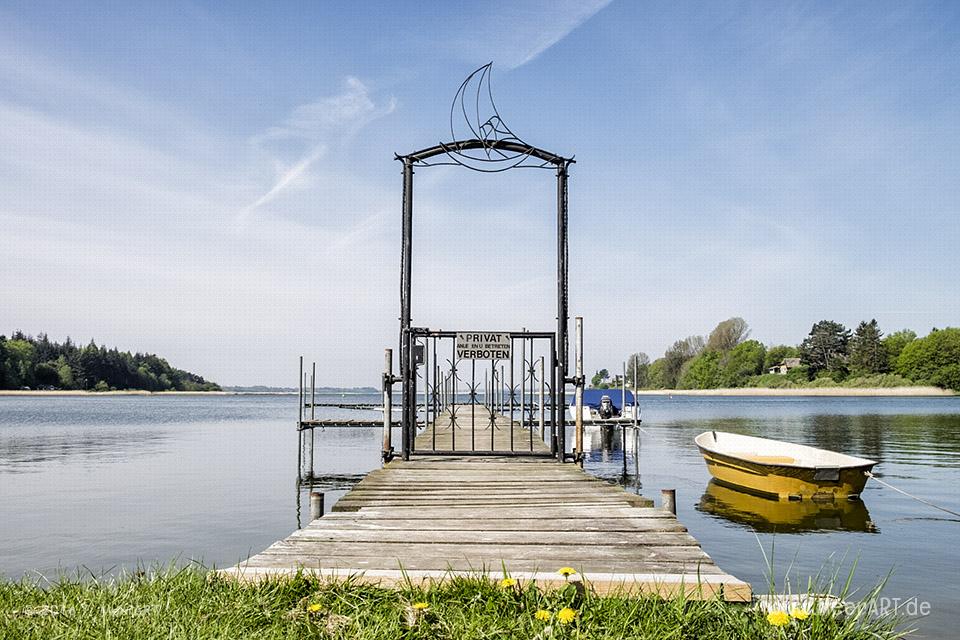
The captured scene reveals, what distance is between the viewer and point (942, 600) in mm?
8188

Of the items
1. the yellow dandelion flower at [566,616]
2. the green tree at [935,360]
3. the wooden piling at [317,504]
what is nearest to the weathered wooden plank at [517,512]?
the wooden piling at [317,504]

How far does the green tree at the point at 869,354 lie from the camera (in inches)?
4432

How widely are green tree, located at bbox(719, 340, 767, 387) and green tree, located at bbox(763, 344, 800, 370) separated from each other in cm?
586

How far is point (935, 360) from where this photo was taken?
103 m

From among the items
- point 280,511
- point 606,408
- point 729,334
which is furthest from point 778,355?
point 280,511

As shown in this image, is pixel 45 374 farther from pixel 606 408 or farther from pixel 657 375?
pixel 606 408

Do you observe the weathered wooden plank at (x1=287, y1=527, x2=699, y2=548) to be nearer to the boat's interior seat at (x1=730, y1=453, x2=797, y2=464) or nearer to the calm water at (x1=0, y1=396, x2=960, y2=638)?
the calm water at (x1=0, y1=396, x2=960, y2=638)

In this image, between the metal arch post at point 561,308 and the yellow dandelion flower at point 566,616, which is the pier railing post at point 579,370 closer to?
the metal arch post at point 561,308

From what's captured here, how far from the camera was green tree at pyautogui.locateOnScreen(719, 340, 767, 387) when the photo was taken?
123m

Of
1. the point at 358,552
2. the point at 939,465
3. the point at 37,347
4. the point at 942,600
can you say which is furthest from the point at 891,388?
the point at 37,347

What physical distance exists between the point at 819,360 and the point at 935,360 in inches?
801

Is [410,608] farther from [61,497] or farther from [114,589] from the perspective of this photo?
[61,497]

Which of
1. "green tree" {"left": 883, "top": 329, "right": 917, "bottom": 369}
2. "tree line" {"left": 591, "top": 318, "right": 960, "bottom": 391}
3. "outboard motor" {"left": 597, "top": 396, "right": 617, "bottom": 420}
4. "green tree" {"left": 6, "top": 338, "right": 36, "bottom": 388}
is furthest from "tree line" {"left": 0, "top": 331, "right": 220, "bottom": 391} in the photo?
"green tree" {"left": 883, "top": 329, "right": 917, "bottom": 369}

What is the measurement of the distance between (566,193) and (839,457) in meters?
10.0
